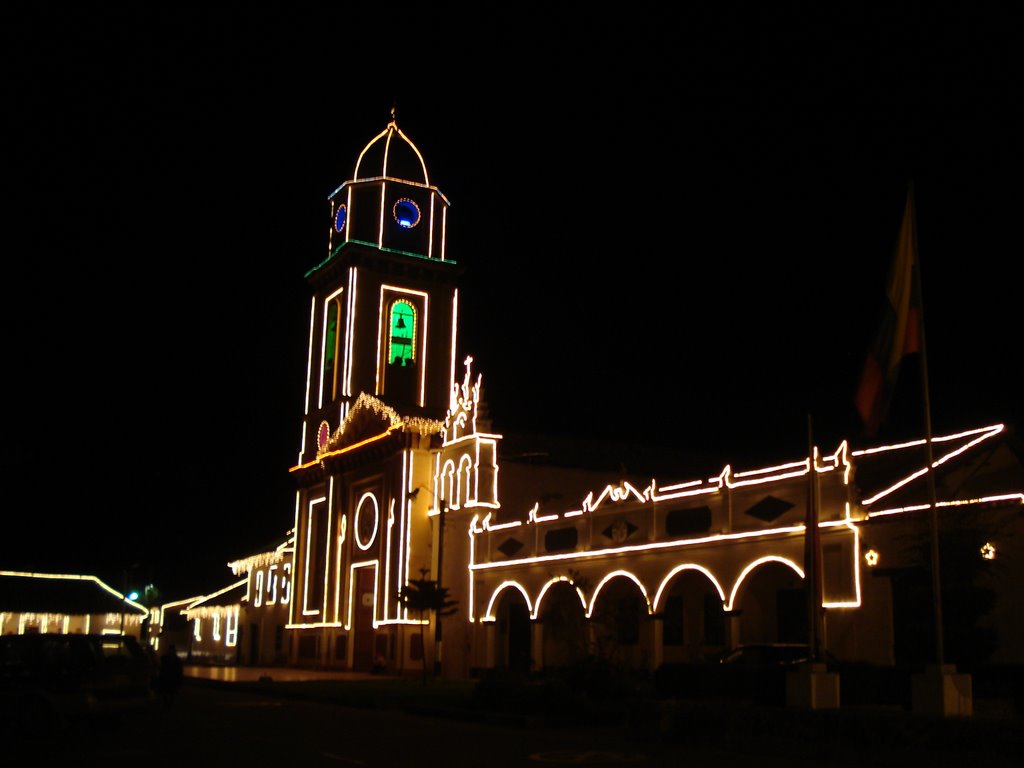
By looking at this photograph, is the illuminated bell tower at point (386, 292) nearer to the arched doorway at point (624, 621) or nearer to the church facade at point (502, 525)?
the church facade at point (502, 525)

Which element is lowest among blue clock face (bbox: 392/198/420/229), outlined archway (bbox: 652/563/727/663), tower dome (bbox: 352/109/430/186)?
outlined archway (bbox: 652/563/727/663)

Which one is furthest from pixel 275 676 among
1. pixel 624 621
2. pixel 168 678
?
pixel 168 678

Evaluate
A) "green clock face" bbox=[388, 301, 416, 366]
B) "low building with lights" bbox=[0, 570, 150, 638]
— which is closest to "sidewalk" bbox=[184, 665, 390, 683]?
"green clock face" bbox=[388, 301, 416, 366]

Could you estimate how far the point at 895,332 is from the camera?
2080 centimetres

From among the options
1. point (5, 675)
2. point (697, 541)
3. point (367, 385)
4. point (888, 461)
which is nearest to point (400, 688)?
point (697, 541)

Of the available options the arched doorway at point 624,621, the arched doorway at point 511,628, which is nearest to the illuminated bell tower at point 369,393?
the arched doorway at point 511,628

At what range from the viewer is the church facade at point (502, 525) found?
29.2 metres

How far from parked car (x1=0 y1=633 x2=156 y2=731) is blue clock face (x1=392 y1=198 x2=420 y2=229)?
43478 millimetres

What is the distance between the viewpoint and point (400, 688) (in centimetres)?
3609

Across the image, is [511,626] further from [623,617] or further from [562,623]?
[623,617]

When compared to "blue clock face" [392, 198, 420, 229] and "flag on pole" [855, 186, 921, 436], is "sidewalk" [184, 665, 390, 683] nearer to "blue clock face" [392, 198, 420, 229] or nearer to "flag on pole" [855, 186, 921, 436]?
"blue clock face" [392, 198, 420, 229]

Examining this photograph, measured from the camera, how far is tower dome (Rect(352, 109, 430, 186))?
63312 millimetres

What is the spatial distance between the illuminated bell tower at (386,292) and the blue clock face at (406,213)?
52 millimetres

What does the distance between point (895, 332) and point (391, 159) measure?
46047mm
